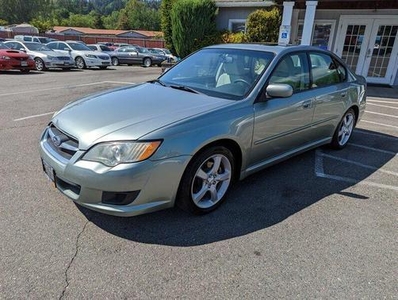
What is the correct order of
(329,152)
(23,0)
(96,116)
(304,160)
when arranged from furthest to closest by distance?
(23,0)
(329,152)
(304,160)
(96,116)

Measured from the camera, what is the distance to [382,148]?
17.1ft

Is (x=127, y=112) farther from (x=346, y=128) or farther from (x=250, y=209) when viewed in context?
(x=346, y=128)

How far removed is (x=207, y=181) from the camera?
118 inches

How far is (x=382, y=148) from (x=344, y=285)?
3.72 m

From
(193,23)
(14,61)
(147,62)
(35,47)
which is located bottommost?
(147,62)

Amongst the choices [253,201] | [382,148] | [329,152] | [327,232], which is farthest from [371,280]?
[382,148]

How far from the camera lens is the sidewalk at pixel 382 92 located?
993 centimetres

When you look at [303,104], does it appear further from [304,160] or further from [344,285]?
[344,285]

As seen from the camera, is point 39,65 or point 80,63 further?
point 80,63

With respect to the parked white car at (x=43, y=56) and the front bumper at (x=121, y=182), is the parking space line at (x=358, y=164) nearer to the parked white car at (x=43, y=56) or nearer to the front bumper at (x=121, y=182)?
the front bumper at (x=121, y=182)

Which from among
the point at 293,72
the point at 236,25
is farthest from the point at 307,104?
the point at 236,25

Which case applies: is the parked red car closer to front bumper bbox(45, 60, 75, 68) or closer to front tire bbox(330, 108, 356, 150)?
front bumper bbox(45, 60, 75, 68)

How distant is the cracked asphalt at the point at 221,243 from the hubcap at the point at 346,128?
0.97 metres

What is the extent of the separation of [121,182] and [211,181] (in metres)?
0.97
